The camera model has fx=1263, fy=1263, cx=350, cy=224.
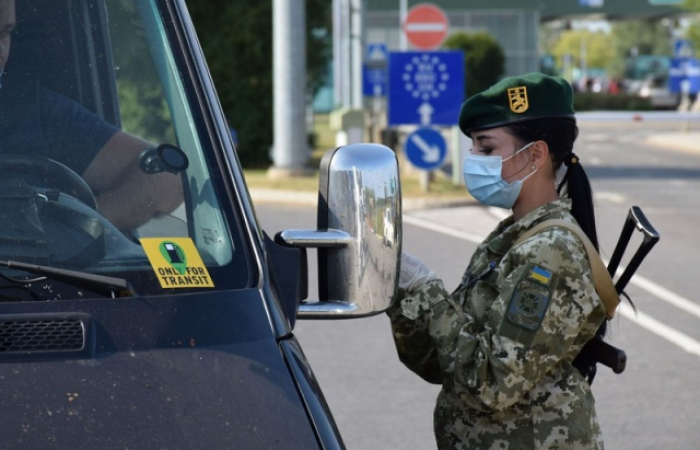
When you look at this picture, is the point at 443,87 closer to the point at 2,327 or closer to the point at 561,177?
the point at 561,177

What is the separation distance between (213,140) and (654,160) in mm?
28135

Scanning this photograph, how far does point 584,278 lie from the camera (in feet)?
9.04

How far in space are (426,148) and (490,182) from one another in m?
14.5

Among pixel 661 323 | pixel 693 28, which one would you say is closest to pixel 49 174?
pixel 661 323

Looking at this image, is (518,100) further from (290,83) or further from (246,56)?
(246,56)

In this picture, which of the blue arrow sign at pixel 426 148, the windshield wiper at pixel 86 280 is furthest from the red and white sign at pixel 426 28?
the windshield wiper at pixel 86 280

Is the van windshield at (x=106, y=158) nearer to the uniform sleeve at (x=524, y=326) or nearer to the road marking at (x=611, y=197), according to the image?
the uniform sleeve at (x=524, y=326)

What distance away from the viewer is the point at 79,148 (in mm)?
2529

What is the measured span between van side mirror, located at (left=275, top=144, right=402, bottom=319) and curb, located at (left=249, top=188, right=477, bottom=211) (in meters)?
14.3

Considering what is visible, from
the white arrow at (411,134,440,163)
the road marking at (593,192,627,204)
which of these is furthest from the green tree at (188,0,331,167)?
the road marking at (593,192,627,204)

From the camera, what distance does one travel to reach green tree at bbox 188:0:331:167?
79.4 feet

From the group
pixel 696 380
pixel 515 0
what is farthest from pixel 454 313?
pixel 515 0

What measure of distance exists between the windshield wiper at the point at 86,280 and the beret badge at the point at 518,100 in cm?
108

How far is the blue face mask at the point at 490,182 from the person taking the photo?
299 centimetres
